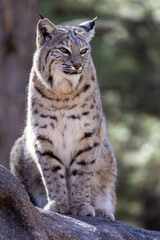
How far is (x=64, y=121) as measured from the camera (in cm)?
643

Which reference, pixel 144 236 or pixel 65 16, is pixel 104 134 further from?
pixel 65 16

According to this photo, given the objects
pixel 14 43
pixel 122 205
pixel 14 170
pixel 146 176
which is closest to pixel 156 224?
pixel 122 205

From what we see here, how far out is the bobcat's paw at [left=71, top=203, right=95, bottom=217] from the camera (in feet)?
20.7

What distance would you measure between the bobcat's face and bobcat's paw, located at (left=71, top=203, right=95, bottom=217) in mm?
1182

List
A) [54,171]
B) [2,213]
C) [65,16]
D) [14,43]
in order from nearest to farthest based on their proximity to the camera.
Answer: [2,213], [54,171], [14,43], [65,16]

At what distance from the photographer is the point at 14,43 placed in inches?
503

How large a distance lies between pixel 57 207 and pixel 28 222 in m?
1.51

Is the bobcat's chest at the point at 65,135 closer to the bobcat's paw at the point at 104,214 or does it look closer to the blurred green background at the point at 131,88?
the bobcat's paw at the point at 104,214

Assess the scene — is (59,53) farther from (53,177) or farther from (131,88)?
(131,88)

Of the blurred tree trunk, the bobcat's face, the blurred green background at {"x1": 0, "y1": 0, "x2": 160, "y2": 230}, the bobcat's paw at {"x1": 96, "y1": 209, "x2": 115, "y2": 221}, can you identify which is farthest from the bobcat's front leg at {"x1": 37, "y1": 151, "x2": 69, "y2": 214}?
the blurred green background at {"x1": 0, "y1": 0, "x2": 160, "y2": 230}

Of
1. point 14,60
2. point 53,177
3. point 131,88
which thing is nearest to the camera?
point 53,177

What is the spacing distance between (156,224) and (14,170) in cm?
1375

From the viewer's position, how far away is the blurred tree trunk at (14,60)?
40.3 feet

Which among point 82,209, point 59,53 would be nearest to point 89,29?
point 59,53
